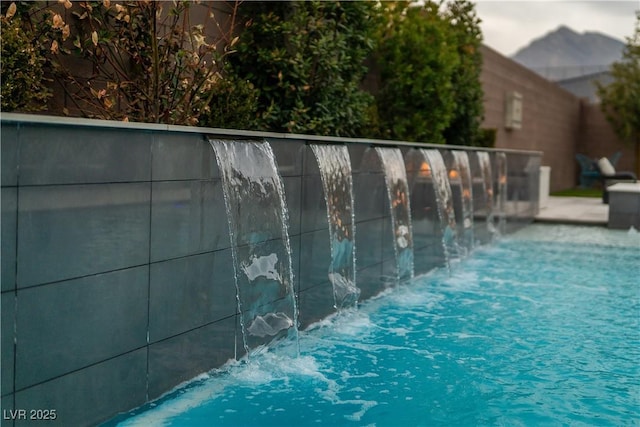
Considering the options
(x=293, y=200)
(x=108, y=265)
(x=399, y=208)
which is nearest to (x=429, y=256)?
(x=399, y=208)

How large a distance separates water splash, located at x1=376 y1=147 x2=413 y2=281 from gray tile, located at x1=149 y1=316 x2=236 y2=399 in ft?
8.95

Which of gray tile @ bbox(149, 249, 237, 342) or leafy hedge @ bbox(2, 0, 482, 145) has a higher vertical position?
leafy hedge @ bbox(2, 0, 482, 145)

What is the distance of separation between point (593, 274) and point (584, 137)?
1938cm

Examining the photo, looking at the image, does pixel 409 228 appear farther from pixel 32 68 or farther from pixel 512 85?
pixel 512 85

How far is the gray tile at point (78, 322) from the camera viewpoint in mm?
2984

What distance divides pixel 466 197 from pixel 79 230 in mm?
6443

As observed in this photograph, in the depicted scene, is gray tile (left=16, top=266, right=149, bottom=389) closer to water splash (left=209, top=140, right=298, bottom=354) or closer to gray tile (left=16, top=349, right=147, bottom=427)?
gray tile (left=16, top=349, right=147, bottom=427)

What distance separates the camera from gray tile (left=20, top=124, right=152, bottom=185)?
296cm

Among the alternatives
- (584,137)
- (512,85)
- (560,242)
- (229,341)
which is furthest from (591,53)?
(229,341)

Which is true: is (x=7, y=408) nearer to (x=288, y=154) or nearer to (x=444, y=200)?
(x=288, y=154)

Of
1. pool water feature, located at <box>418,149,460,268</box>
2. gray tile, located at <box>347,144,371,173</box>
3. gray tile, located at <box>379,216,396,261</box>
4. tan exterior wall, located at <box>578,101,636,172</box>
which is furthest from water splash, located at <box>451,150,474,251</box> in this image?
tan exterior wall, located at <box>578,101,636,172</box>

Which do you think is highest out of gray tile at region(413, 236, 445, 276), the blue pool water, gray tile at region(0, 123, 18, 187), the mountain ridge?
the mountain ridge

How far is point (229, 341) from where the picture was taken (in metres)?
4.32

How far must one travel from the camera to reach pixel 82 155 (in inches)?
126
